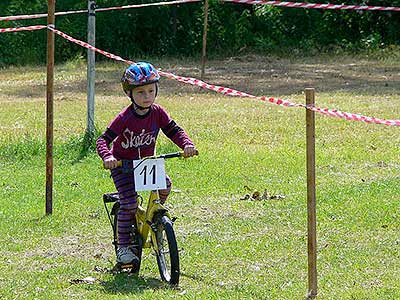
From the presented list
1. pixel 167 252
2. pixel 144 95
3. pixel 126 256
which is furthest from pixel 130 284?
pixel 144 95

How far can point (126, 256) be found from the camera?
677 cm

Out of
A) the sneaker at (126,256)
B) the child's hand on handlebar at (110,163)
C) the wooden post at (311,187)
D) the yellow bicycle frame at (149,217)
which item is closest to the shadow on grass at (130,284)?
the sneaker at (126,256)

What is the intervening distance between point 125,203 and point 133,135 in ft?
1.53

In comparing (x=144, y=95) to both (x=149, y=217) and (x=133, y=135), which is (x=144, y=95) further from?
(x=149, y=217)

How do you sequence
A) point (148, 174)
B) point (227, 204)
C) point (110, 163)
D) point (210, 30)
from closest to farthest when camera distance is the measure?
point (110, 163)
point (148, 174)
point (227, 204)
point (210, 30)

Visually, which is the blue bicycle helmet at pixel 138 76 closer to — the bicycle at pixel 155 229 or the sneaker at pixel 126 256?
the bicycle at pixel 155 229

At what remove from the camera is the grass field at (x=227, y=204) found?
664 centimetres

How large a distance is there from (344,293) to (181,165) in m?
5.25

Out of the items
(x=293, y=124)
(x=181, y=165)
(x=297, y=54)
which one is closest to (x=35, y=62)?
(x=297, y=54)

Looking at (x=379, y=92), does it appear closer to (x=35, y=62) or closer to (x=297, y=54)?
(x=297, y=54)

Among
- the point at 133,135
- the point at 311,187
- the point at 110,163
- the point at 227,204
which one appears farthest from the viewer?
the point at 227,204

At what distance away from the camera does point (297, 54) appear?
25141mm

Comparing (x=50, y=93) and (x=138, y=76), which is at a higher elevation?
(x=138, y=76)

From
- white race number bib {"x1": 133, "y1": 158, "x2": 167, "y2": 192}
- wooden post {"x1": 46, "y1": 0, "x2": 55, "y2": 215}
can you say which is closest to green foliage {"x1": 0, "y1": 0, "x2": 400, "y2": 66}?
wooden post {"x1": 46, "y1": 0, "x2": 55, "y2": 215}
